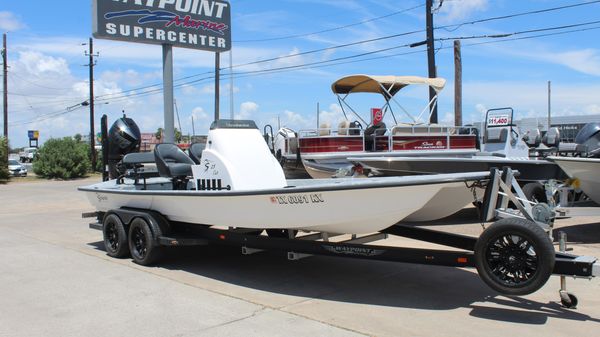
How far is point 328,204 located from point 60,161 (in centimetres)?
2843

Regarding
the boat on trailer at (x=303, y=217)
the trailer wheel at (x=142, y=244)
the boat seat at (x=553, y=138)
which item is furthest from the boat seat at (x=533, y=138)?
the trailer wheel at (x=142, y=244)

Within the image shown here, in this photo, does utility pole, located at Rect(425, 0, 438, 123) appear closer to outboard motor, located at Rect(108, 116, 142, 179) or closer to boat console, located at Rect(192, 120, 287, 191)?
outboard motor, located at Rect(108, 116, 142, 179)

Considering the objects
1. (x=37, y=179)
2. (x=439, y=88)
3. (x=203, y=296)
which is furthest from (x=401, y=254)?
(x=37, y=179)

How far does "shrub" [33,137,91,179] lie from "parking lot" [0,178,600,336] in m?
23.6

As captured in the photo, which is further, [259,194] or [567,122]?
[567,122]

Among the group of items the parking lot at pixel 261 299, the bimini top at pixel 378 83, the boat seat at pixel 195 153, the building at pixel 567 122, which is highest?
the building at pixel 567 122

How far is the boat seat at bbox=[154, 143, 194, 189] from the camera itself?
7.75 metres

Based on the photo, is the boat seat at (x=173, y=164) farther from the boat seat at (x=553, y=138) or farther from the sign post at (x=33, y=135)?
the sign post at (x=33, y=135)

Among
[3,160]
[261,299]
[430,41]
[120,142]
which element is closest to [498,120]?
[430,41]

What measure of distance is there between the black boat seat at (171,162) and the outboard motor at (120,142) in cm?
166

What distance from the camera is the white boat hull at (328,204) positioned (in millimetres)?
4902

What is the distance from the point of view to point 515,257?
4.59 meters

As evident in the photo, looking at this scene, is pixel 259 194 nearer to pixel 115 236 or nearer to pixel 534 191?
pixel 115 236

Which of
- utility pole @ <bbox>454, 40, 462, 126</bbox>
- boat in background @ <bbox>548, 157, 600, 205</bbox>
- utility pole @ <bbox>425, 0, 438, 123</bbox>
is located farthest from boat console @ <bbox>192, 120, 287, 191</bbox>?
utility pole @ <bbox>454, 40, 462, 126</bbox>
